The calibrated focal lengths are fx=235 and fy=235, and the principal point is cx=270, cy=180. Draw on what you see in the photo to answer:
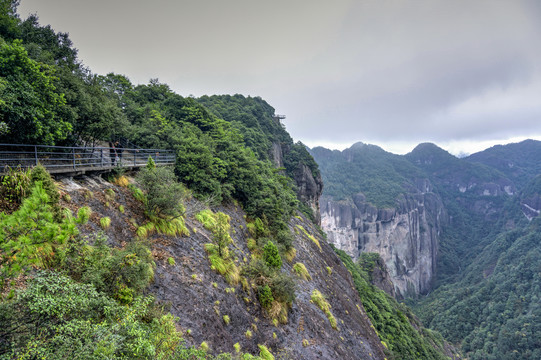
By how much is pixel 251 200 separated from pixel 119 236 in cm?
985

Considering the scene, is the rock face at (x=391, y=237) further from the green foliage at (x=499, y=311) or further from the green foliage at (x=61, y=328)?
the green foliage at (x=61, y=328)

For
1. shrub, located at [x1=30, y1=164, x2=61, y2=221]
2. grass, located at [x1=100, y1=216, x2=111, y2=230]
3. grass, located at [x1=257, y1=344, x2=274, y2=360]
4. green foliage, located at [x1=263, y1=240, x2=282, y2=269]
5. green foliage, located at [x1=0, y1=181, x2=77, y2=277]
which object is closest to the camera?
green foliage, located at [x1=0, y1=181, x2=77, y2=277]

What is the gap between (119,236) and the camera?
7.05 m

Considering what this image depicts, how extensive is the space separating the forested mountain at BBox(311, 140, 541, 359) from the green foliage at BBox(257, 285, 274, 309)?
63.8 metres

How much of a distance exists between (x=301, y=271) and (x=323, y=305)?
2.18 metres

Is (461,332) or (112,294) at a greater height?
(112,294)

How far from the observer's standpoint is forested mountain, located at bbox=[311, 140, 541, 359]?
5628 centimetres

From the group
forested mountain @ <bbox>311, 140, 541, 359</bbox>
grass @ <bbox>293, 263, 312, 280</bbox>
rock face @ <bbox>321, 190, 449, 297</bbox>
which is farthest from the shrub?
rock face @ <bbox>321, 190, 449, 297</bbox>

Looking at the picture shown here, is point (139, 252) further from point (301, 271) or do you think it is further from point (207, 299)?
point (301, 271)

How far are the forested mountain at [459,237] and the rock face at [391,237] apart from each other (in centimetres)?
43

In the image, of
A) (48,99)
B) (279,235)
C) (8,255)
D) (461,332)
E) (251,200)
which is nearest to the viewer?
(8,255)

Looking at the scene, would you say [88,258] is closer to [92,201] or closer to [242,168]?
[92,201]

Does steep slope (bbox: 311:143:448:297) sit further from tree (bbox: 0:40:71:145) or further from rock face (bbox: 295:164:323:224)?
tree (bbox: 0:40:71:145)

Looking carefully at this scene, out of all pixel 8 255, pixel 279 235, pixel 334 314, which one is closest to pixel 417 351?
pixel 334 314
